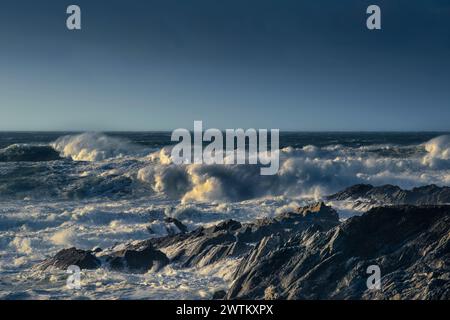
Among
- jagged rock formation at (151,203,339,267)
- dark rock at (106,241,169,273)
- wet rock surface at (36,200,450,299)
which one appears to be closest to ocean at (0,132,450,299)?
dark rock at (106,241,169,273)

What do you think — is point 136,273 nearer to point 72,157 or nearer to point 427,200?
point 427,200

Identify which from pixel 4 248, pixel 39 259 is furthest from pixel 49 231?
pixel 39 259

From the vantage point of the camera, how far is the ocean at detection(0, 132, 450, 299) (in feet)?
55.3

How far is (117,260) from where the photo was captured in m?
18.4

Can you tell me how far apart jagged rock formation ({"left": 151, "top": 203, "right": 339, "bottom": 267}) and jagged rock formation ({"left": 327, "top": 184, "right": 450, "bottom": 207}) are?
6.61 meters

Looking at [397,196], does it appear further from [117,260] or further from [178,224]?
[117,260]

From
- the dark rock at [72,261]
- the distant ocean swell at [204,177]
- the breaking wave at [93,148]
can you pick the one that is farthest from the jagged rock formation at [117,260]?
the breaking wave at [93,148]

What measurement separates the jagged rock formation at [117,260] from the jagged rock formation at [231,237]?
84 centimetres

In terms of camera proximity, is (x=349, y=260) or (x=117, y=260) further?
(x=117, y=260)

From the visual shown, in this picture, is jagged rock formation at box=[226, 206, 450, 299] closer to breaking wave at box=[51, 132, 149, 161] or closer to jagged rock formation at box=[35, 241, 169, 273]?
jagged rock formation at box=[35, 241, 169, 273]

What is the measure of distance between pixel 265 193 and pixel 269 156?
11158 millimetres

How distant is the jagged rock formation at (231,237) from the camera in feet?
60.1

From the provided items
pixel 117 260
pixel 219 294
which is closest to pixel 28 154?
pixel 117 260

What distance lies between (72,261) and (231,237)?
643 centimetres
